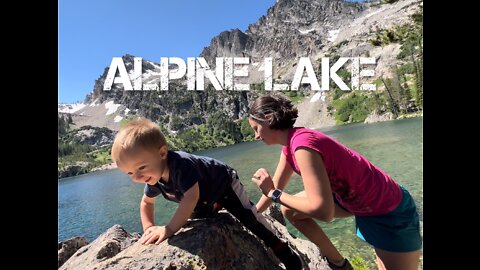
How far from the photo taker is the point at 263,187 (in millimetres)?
3234

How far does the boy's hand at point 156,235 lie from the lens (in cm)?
324

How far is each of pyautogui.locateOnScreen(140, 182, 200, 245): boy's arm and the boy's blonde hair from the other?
19.8 inches

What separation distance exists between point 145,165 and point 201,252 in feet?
2.95

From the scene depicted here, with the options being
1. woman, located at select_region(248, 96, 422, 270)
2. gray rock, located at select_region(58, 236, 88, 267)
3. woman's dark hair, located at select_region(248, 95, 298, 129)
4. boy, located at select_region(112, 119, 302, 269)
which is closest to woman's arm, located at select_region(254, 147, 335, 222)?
woman, located at select_region(248, 96, 422, 270)

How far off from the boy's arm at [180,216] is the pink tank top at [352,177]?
3.11ft

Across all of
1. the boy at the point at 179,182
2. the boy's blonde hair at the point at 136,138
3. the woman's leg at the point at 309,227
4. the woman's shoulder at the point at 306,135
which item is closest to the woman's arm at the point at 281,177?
the boy at the point at 179,182

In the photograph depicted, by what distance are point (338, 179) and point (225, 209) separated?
132 cm

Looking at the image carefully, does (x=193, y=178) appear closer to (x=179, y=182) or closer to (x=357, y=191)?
(x=179, y=182)

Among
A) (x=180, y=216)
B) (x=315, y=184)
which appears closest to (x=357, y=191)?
(x=315, y=184)

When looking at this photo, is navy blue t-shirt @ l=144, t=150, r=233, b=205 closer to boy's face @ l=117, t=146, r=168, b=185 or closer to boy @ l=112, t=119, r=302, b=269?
boy @ l=112, t=119, r=302, b=269
